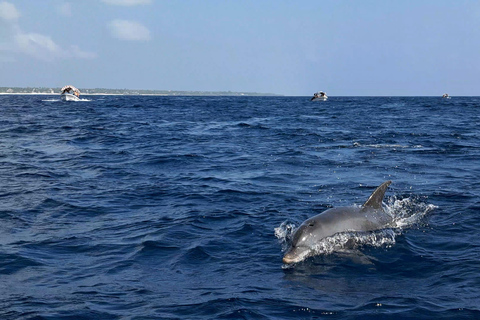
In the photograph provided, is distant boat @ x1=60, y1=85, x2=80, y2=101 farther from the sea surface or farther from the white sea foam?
the white sea foam

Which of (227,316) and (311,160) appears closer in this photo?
(227,316)

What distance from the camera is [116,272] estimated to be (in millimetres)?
9172

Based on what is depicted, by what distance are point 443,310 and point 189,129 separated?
3395 cm

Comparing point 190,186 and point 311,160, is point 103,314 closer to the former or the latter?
point 190,186

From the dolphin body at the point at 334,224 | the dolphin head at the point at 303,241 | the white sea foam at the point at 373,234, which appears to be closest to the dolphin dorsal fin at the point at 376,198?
the dolphin body at the point at 334,224

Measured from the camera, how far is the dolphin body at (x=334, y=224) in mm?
9883

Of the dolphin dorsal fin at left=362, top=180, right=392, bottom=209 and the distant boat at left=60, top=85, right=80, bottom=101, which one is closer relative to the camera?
the dolphin dorsal fin at left=362, top=180, right=392, bottom=209

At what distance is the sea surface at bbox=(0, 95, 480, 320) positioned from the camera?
304 inches

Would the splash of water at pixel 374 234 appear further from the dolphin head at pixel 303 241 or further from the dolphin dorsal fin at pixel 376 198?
the dolphin dorsal fin at pixel 376 198

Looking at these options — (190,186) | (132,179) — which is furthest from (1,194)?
(190,186)

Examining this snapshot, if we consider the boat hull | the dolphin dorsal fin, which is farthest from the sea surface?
the boat hull

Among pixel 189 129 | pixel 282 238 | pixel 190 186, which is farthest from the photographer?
pixel 189 129

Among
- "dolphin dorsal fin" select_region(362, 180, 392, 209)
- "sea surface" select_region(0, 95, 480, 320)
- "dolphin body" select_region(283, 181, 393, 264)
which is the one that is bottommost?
"sea surface" select_region(0, 95, 480, 320)

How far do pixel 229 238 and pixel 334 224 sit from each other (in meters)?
2.30
